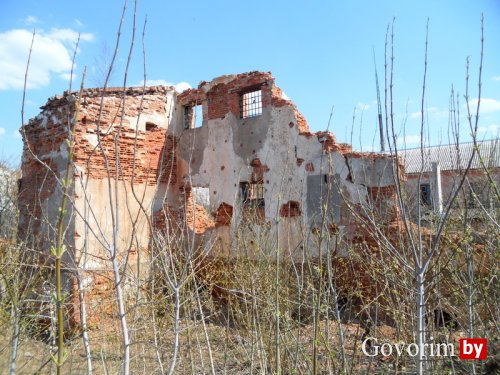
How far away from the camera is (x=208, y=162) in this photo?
962 cm

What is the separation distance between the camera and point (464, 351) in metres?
2.76

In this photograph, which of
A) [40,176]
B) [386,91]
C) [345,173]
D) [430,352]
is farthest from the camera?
[40,176]

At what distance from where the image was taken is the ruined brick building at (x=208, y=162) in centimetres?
775

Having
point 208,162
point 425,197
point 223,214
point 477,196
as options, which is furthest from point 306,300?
point 425,197

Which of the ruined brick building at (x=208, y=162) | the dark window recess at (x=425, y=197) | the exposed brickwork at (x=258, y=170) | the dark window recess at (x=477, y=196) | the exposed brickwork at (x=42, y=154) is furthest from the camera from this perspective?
the exposed brickwork at (x=258, y=170)

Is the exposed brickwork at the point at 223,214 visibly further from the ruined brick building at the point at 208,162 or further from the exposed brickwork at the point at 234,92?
the exposed brickwork at the point at 234,92

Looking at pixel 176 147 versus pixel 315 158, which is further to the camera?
pixel 176 147

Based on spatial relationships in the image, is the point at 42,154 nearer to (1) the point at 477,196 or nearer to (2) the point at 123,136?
(2) the point at 123,136

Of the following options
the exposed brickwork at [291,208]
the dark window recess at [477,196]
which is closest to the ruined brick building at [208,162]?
the exposed brickwork at [291,208]

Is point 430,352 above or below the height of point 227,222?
below

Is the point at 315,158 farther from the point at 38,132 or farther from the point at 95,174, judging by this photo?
the point at 38,132

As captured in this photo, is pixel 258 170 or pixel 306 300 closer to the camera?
pixel 306 300

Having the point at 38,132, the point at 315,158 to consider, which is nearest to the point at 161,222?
the point at 38,132

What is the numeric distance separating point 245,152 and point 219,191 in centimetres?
114
